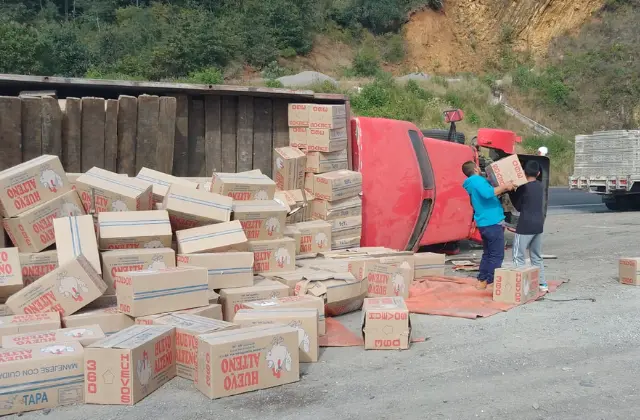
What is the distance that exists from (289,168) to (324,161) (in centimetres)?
46

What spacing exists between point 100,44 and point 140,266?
3942 cm

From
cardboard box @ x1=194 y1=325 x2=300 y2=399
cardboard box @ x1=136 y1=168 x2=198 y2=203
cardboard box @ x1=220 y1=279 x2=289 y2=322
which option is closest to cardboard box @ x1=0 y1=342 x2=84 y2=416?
cardboard box @ x1=194 y1=325 x2=300 y2=399

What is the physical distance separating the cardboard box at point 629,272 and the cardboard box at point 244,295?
4474mm

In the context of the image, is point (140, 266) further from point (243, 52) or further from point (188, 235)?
point (243, 52)

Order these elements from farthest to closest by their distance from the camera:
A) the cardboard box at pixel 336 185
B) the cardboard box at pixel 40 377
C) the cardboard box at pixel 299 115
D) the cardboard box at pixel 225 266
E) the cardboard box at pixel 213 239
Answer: the cardboard box at pixel 299 115
the cardboard box at pixel 336 185
the cardboard box at pixel 213 239
the cardboard box at pixel 225 266
the cardboard box at pixel 40 377

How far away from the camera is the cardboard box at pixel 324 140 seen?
9.32 m

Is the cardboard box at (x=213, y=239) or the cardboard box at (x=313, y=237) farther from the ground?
the cardboard box at (x=213, y=239)

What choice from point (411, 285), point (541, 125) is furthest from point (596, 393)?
point (541, 125)

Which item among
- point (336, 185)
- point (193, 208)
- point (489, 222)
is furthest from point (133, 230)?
point (489, 222)

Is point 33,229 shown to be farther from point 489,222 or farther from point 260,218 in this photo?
point 489,222

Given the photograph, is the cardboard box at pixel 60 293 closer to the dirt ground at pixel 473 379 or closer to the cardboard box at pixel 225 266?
the cardboard box at pixel 225 266

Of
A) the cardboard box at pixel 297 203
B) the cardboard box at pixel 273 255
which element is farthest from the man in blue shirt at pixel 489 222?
the cardboard box at pixel 273 255

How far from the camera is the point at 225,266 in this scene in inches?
275

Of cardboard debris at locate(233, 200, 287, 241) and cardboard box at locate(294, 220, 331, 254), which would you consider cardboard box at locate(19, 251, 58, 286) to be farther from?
cardboard box at locate(294, 220, 331, 254)
